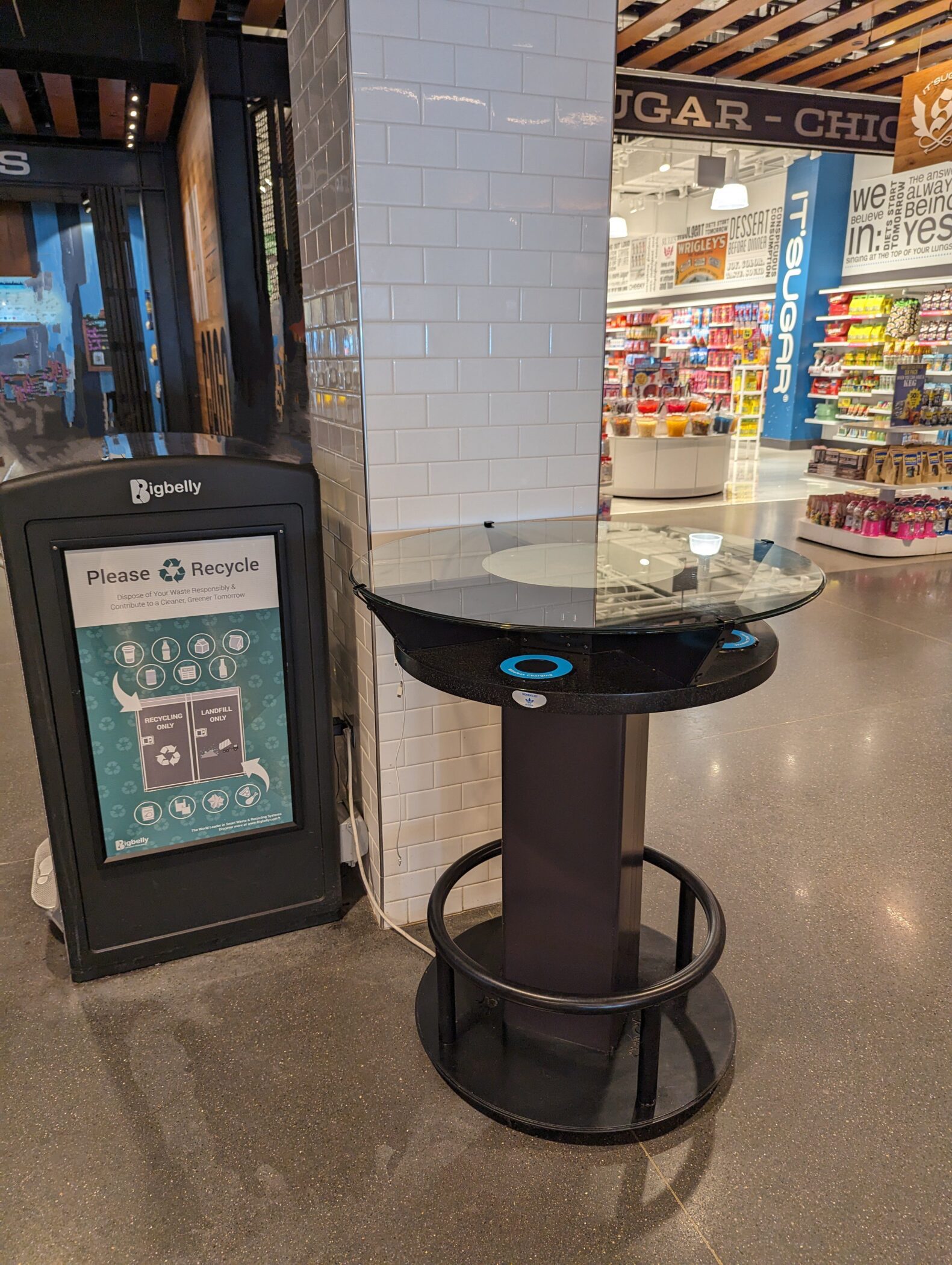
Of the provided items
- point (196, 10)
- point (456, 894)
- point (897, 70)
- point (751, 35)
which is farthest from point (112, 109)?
point (456, 894)

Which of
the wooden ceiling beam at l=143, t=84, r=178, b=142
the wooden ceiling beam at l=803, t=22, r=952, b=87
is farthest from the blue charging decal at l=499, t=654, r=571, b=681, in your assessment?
the wooden ceiling beam at l=803, t=22, r=952, b=87

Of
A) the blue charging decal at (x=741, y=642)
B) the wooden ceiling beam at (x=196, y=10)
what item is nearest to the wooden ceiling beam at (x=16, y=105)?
the wooden ceiling beam at (x=196, y=10)

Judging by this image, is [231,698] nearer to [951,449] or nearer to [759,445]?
[951,449]

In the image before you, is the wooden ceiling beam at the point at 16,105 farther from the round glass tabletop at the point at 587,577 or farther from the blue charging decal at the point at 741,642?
the blue charging decal at the point at 741,642

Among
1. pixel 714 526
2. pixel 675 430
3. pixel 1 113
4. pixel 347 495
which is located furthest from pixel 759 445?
pixel 347 495

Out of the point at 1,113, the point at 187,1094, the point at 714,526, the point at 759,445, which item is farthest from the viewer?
the point at 759,445

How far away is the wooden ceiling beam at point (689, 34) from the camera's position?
4.82 m

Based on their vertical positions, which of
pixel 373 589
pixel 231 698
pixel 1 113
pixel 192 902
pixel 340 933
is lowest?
pixel 340 933

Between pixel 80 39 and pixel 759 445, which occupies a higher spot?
pixel 80 39

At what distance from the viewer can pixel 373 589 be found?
171 cm

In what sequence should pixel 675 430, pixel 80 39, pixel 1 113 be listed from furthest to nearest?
pixel 675 430, pixel 1 113, pixel 80 39

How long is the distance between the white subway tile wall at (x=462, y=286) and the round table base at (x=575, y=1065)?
0.51 metres

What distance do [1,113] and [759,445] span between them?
12.6m

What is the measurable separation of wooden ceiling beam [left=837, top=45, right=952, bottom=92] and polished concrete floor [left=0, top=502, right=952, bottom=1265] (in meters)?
5.17
